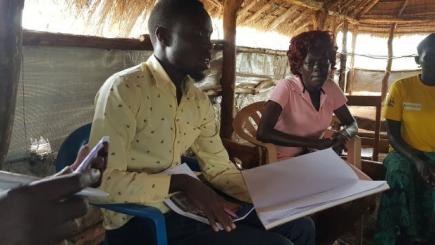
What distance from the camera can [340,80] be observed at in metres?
A: 6.29

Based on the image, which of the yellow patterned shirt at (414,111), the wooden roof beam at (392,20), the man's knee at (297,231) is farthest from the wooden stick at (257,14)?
the man's knee at (297,231)

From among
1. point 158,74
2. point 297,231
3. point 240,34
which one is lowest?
point 297,231

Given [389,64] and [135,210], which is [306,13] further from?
[135,210]

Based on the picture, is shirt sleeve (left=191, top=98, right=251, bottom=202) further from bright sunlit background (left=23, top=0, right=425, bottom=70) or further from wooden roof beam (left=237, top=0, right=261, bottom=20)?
wooden roof beam (left=237, top=0, right=261, bottom=20)

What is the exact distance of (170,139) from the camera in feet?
4.50

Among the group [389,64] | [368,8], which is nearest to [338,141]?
[368,8]

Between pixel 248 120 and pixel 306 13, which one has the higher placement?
pixel 306 13

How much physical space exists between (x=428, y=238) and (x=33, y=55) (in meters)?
2.26

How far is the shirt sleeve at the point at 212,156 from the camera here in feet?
4.99

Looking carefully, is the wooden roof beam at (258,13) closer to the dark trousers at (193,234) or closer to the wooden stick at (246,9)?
the wooden stick at (246,9)

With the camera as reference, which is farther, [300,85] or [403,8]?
[403,8]

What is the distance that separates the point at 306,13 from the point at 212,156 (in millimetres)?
5015

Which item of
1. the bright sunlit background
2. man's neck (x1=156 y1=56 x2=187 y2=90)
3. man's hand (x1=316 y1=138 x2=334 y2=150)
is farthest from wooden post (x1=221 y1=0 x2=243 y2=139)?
man's neck (x1=156 y1=56 x2=187 y2=90)

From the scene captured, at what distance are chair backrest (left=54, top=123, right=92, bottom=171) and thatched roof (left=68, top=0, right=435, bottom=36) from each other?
5.46 ft
